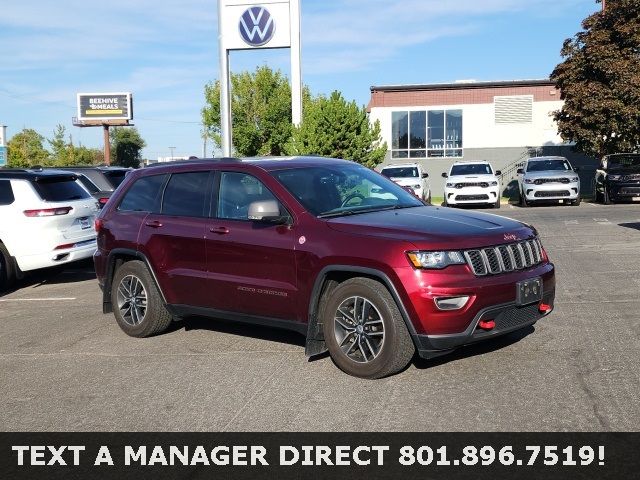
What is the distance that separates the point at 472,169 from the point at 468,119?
15.7 metres

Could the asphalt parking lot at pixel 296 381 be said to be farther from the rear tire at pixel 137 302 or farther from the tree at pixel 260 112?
the tree at pixel 260 112

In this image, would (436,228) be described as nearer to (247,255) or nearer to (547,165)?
(247,255)

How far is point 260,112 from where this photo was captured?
191ft

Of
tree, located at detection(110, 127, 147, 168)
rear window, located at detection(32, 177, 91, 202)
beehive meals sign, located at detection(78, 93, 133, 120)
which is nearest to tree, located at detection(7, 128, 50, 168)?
beehive meals sign, located at detection(78, 93, 133, 120)

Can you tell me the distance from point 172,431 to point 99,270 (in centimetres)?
356

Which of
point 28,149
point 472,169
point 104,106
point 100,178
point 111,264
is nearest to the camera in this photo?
point 111,264

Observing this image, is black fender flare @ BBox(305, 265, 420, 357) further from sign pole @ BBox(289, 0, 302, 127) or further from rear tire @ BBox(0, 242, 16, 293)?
sign pole @ BBox(289, 0, 302, 127)

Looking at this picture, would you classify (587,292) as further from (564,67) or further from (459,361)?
(564,67)

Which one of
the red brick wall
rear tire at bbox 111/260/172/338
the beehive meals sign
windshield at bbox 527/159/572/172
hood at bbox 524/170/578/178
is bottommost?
rear tire at bbox 111/260/172/338

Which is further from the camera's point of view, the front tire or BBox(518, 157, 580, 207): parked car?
BBox(518, 157, 580, 207): parked car

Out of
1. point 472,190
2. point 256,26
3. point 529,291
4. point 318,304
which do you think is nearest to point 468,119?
point 256,26

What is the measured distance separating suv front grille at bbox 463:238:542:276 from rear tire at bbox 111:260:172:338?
10.7 ft

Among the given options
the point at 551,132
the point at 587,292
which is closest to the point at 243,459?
the point at 587,292

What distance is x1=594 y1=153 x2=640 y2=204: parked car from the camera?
965 inches
